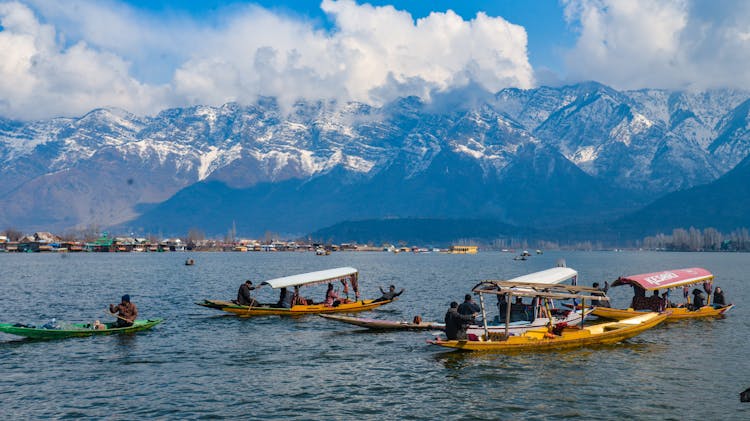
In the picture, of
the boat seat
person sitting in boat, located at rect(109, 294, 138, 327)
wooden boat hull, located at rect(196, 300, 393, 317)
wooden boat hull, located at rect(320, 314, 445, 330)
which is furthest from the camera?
wooden boat hull, located at rect(196, 300, 393, 317)

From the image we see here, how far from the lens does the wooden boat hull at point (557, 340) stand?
40.3m

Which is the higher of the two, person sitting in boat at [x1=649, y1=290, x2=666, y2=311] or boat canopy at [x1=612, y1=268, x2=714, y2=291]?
boat canopy at [x1=612, y1=268, x2=714, y2=291]

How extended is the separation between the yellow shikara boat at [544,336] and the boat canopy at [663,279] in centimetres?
1035

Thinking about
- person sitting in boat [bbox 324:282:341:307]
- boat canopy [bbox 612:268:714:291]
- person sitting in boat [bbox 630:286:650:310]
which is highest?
boat canopy [bbox 612:268:714:291]

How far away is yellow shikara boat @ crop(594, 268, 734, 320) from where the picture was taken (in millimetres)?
55688

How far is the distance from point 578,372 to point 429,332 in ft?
44.7

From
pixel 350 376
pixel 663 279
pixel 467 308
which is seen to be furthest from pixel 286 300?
pixel 663 279

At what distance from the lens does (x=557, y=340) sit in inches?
1646

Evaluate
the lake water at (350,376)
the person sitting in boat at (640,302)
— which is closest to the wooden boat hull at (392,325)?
the lake water at (350,376)

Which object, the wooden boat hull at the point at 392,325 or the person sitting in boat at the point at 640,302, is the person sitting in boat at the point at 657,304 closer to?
the person sitting in boat at the point at 640,302

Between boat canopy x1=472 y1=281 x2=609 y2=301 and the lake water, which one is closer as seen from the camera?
the lake water

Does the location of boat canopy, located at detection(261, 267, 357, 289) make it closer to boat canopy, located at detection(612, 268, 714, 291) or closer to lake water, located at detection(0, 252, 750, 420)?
lake water, located at detection(0, 252, 750, 420)

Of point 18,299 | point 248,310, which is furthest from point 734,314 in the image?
point 18,299

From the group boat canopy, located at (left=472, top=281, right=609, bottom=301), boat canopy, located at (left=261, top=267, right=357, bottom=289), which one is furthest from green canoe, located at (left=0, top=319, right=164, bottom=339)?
boat canopy, located at (left=472, top=281, right=609, bottom=301)
